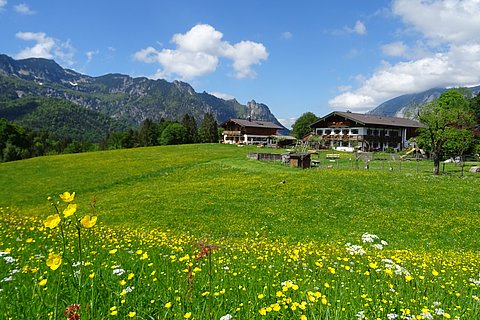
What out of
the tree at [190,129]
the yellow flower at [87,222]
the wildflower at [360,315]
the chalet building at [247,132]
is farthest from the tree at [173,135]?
the yellow flower at [87,222]

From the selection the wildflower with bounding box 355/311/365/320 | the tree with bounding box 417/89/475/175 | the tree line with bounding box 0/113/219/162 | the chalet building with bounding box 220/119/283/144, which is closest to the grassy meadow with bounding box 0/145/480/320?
the wildflower with bounding box 355/311/365/320

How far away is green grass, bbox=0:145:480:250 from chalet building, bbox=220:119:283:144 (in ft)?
232

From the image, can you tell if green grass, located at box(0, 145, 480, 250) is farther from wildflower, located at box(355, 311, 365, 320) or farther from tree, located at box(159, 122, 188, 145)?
tree, located at box(159, 122, 188, 145)

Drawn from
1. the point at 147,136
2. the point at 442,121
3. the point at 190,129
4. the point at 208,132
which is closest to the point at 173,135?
the point at 190,129

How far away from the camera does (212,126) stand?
13125 cm

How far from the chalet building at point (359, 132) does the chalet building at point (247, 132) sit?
83.7ft

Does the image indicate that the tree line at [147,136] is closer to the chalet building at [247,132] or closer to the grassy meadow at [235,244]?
the chalet building at [247,132]

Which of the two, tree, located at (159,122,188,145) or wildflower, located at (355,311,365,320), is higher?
tree, located at (159,122,188,145)

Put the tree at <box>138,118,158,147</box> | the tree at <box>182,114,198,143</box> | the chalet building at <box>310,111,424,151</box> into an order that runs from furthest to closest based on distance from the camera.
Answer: the tree at <box>182,114,198,143</box> < the tree at <box>138,118,158,147</box> < the chalet building at <box>310,111,424,151</box>

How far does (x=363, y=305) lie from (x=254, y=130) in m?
112

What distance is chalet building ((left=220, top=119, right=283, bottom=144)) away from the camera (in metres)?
113

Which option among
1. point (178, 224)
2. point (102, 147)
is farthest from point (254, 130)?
point (178, 224)

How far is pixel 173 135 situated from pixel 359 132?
231ft

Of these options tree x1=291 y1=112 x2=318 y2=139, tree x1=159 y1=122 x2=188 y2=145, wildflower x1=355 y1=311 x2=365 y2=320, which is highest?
tree x1=291 y1=112 x2=318 y2=139
